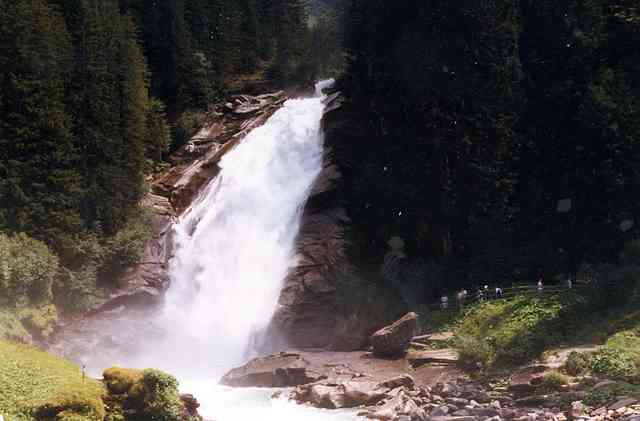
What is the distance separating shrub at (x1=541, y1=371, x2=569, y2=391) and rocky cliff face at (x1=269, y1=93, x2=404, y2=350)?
1038 centimetres

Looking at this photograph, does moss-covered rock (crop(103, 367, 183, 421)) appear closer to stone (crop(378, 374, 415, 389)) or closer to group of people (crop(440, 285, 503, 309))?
stone (crop(378, 374, 415, 389))

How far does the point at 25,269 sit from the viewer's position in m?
28.2

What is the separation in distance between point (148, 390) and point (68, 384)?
2101 mm

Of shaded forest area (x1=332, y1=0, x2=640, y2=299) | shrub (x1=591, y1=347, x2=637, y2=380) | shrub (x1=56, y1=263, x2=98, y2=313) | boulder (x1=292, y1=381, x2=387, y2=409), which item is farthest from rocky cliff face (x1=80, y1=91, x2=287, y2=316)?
shrub (x1=591, y1=347, x2=637, y2=380)

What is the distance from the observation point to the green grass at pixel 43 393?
56.4 feet

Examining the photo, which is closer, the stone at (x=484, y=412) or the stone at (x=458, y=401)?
the stone at (x=484, y=412)

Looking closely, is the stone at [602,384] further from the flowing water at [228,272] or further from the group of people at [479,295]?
the flowing water at [228,272]

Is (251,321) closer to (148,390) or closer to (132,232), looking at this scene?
(132,232)

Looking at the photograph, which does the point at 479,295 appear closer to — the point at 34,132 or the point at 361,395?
the point at 361,395

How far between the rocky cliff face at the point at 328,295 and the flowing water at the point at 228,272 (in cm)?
103

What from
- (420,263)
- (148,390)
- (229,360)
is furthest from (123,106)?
(148,390)

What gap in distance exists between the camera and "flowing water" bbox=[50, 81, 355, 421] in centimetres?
3094

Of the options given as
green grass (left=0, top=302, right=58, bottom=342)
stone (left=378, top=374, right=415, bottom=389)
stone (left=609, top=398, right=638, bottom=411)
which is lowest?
stone (left=609, top=398, right=638, bottom=411)

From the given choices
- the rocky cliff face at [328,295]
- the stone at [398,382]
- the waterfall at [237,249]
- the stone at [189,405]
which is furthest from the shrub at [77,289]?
the stone at [398,382]
